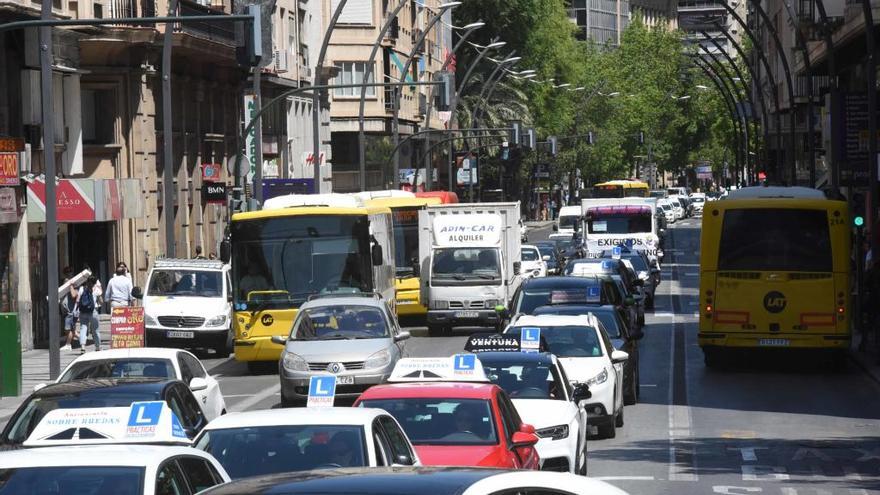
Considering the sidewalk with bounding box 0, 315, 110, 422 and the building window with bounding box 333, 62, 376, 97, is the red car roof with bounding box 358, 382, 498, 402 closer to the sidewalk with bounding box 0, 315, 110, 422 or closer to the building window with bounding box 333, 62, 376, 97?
the sidewalk with bounding box 0, 315, 110, 422

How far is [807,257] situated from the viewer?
96.4ft

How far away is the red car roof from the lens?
45.3 feet

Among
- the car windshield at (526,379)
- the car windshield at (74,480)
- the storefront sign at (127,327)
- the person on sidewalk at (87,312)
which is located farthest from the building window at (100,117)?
the car windshield at (74,480)

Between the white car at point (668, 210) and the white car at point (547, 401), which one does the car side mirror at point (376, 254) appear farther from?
the white car at point (668, 210)

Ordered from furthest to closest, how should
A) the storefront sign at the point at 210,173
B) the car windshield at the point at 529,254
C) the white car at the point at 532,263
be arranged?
the car windshield at the point at 529,254, the white car at the point at 532,263, the storefront sign at the point at 210,173

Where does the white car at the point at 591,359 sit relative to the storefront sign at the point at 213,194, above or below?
below

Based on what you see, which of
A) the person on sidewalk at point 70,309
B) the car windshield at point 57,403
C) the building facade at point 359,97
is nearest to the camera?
the car windshield at point 57,403

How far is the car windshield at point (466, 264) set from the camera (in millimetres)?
40406

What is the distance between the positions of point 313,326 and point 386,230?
10916 millimetres

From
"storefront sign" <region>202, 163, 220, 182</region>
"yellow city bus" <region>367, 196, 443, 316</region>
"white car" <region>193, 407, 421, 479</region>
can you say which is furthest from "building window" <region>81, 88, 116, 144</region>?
"white car" <region>193, 407, 421, 479</region>

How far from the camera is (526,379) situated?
687 inches

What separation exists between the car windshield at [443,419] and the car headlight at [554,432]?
7.05 feet

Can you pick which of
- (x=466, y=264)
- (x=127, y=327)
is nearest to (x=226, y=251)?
(x=127, y=327)

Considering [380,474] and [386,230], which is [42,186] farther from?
[380,474]
